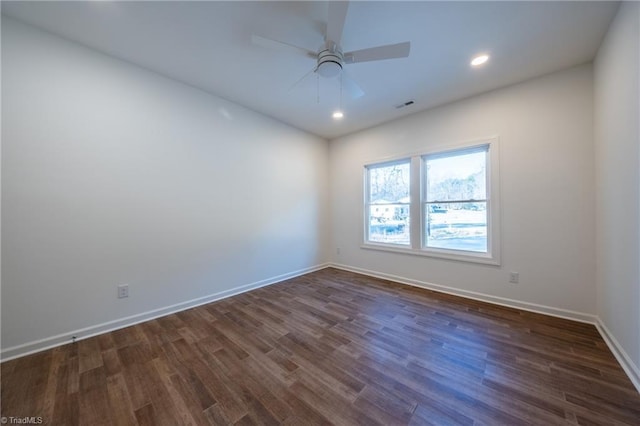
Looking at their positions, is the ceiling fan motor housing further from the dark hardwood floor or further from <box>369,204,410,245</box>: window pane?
<box>369,204,410,245</box>: window pane

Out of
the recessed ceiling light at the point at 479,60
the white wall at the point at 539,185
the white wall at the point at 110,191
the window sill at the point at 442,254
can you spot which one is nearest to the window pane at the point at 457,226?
the window sill at the point at 442,254

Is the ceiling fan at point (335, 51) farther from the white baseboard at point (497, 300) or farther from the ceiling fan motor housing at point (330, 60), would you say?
the white baseboard at point (497, 300)

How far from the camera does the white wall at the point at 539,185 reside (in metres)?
2.37

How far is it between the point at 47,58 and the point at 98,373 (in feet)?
8.90

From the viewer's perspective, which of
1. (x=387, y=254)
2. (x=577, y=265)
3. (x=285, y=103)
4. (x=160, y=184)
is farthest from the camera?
(x=387, y=254)

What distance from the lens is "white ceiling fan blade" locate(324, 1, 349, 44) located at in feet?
4.82

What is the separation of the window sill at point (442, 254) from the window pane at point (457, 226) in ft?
0.33

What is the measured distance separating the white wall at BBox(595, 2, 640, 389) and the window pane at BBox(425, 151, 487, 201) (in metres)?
1.01

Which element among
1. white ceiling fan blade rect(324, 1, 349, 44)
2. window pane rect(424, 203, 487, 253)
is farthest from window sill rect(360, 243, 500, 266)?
white ceiling fan blade rect(324, 1, 349, 44)

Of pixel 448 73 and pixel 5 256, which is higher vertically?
pixel 448 73

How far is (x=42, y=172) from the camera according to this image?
1.96 m

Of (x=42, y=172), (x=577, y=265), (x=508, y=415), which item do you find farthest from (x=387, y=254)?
(x=42, y=172)

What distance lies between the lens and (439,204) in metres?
3.42

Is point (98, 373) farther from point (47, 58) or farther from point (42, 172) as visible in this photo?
point (47, 58)
